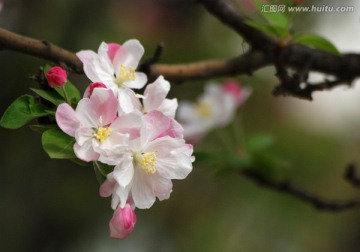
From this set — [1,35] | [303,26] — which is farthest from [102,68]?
[303,26]

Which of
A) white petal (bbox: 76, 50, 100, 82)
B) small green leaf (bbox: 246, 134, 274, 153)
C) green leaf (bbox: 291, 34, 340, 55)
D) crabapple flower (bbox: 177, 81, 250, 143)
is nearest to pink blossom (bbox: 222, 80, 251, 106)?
crabapple flower (bbox: 177, 81, 250, 143)

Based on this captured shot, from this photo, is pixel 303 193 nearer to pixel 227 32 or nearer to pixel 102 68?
pixel 102 68

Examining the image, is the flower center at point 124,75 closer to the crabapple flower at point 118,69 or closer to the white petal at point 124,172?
the crabapple flower at point 118,69

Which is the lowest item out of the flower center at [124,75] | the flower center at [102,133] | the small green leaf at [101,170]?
the small green leaf at [101,170]

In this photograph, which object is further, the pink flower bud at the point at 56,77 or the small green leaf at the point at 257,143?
the small green leaf at the point at 257,143

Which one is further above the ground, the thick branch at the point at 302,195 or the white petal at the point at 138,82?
the white petal at the point at 138,82

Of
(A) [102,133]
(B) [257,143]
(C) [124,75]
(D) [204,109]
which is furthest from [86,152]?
(D) [204,109]

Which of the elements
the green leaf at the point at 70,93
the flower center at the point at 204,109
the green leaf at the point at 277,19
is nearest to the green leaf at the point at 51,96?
the green leaf at the point at 70,93

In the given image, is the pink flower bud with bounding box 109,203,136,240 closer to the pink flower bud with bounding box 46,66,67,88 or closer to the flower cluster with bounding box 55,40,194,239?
the flower cluster with bounding box 55,40,194,239
